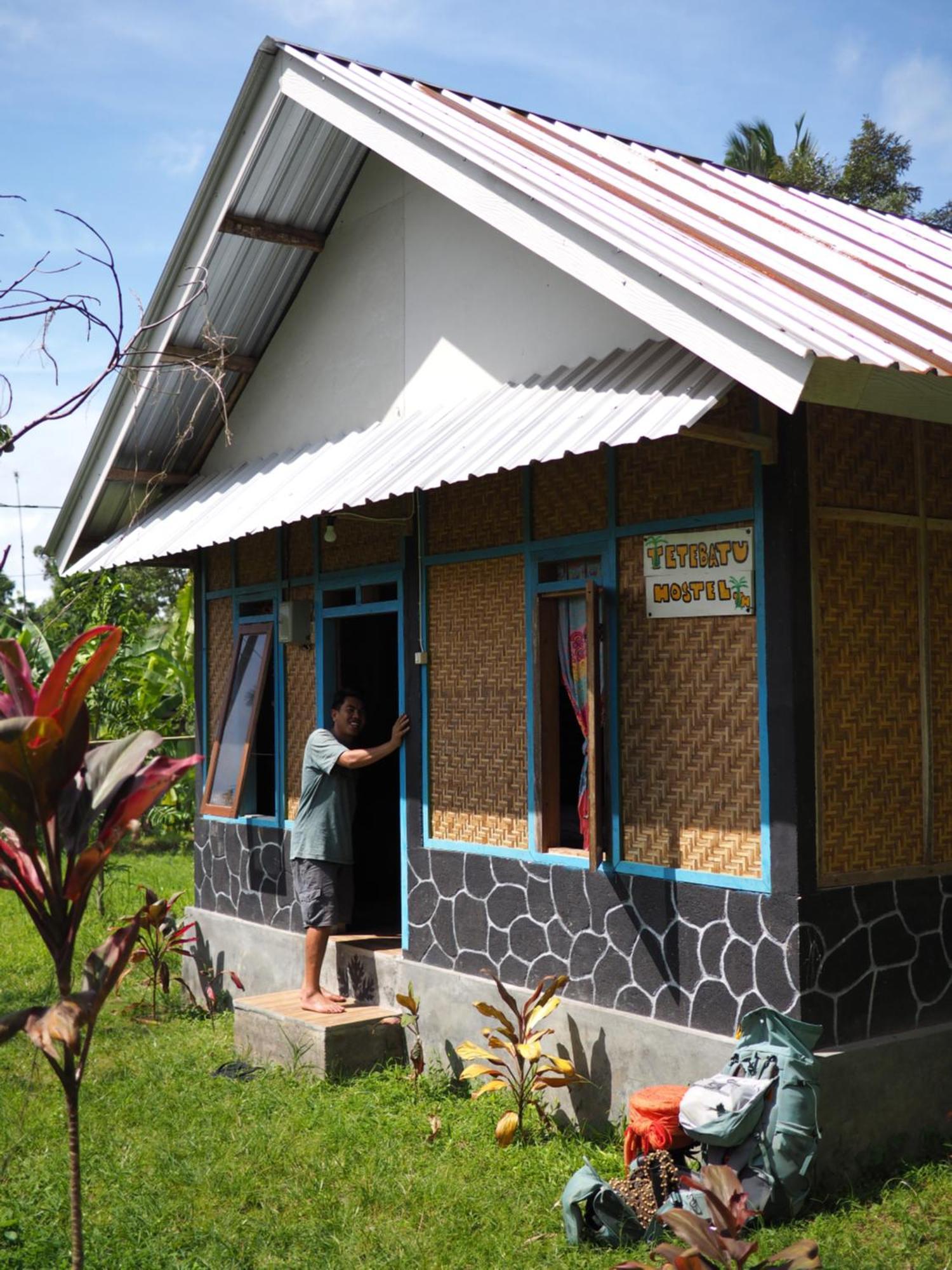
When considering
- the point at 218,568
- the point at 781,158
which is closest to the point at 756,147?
the point at 781,158

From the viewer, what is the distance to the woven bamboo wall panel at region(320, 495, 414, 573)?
819 cm

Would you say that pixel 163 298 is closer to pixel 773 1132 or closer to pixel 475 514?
pixel 475 514

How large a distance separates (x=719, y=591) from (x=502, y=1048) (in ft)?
8.57

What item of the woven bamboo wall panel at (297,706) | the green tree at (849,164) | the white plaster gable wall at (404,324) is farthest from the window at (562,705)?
the green tree at (849,164)

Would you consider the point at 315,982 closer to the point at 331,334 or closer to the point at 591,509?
the point at 591,509

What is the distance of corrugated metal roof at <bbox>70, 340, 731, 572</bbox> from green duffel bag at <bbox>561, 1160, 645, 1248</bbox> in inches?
115

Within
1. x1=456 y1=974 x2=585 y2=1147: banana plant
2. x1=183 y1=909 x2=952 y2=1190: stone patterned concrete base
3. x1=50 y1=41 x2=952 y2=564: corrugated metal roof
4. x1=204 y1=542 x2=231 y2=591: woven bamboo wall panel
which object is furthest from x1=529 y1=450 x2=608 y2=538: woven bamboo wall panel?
x1=204 y1=542 x2=231 y2=591: woven bamboo wall panel

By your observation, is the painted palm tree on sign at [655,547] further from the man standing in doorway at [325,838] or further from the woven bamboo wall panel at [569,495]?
the man standing in doorway at [325,838]

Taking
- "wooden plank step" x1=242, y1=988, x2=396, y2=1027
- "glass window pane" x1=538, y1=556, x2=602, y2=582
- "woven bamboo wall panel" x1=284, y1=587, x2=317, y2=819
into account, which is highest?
"glass window pane" x1=538, y1=556, x2=602, y2=582

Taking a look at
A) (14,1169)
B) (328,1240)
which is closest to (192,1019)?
(14,1169)

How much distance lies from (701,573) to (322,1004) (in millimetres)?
3615

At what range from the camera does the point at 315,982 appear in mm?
8078

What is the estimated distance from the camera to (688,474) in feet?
20.4

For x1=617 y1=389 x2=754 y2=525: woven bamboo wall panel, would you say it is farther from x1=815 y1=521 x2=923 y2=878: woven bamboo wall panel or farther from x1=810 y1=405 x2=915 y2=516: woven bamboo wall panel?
x1=815 y1=521 x2=923 y2=878: woven bamboo wall panel
